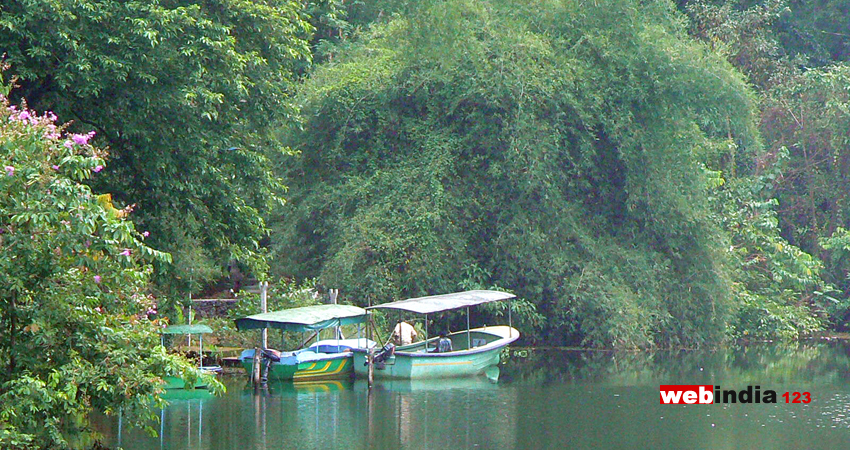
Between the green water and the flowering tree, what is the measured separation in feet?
13.1

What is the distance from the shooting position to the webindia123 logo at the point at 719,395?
18.6m

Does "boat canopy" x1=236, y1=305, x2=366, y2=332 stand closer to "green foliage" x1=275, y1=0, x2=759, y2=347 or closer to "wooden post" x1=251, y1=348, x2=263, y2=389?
"wooden post" x1=251, y1=348, x2=263, y2=389

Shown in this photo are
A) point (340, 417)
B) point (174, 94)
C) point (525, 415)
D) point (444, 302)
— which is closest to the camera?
point (174, 94)

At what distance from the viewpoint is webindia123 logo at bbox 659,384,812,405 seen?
61.1 ft

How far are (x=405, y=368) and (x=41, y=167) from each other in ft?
41.2

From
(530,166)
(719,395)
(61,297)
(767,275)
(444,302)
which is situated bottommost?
(719,395)

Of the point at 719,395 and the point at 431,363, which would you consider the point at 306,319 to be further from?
the point at 719,395

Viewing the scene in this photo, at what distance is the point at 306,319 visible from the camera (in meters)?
20.6

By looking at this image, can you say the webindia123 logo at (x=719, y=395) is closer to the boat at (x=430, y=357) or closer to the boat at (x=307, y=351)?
the boat at (x=430, y=357)

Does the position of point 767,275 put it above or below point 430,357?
above

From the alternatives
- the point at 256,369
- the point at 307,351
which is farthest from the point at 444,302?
the point at 256,369

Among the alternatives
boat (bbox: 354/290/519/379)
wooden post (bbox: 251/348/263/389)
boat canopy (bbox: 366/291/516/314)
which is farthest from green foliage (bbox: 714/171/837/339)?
wooden post (bbox: 251/348/263/389)

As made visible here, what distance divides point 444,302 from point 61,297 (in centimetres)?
1292

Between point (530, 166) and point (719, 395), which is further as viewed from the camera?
point (530, 166)
